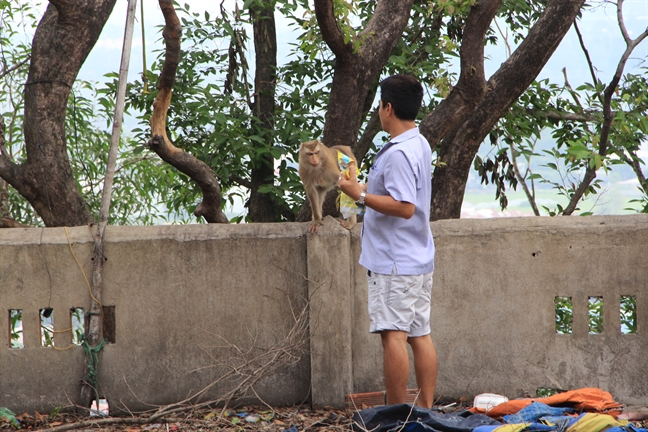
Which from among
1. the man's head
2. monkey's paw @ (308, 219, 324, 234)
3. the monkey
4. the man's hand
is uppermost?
the man's head

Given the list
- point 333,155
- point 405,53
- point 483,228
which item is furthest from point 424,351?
point 405,53

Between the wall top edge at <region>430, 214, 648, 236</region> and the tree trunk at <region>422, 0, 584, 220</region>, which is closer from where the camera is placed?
the wall top edge at <region>430, 214, 648, 236</region>

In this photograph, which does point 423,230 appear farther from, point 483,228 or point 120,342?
point 120,342

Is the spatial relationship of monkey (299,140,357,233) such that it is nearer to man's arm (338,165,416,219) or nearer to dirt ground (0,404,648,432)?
dirt ground (0,404,648,432)

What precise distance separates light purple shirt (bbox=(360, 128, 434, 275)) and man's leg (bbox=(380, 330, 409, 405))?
0.30 meters

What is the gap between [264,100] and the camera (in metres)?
6.82

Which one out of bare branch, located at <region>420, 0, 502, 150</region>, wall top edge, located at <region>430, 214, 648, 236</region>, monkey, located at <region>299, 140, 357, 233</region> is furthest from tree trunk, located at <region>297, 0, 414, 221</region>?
wall top edge, located at <region>430, 214, 648, 236</region>

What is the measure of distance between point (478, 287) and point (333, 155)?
1.53 meters

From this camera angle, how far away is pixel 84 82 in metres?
7.38

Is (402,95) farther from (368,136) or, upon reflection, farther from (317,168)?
(368,136)

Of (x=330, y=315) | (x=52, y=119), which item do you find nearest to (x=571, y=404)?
(x=330, y=315)

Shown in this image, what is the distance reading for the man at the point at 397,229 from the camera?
308cm

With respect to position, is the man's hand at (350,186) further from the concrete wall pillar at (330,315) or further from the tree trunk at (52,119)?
the tree trunk at (52,119)

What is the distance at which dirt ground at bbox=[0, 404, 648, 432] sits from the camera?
11.7 ft
